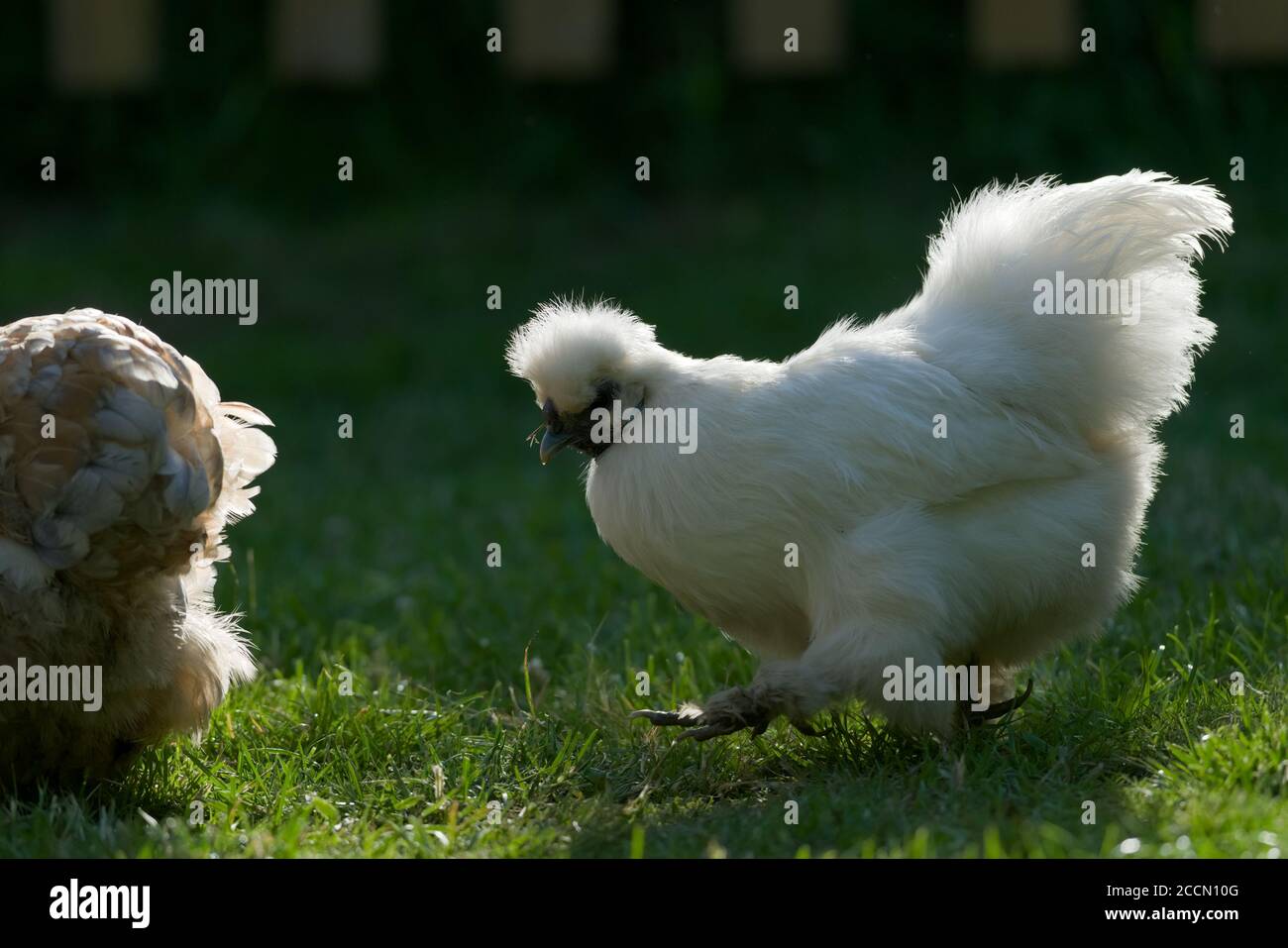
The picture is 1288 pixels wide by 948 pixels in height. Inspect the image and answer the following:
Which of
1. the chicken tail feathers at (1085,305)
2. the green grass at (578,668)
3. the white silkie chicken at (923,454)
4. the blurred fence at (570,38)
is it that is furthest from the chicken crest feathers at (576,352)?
the blurred fence at (570,38)

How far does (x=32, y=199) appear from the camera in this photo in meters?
13.0

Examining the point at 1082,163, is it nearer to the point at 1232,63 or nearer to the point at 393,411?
the point at 1232,63

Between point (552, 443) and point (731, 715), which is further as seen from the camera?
point (552, 443)

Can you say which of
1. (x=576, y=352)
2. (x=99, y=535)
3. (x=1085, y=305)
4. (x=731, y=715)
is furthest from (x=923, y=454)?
(x=99, y=535)

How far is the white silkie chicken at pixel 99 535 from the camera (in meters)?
3.82

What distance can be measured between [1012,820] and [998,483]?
3.16ft

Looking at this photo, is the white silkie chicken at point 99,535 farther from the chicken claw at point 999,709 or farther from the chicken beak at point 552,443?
the chicken claw at point 999,709

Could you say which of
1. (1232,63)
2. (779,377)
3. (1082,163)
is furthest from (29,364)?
(1232,63)

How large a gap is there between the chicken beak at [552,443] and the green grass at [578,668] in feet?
2.73

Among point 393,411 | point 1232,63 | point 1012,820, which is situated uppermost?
point 1232,63

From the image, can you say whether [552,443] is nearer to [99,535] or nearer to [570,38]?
[99,535]

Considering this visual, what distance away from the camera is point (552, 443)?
14.4ft

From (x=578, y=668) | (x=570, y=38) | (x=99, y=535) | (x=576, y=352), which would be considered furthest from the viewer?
(x=570, y=38)

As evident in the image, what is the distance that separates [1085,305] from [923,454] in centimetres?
71
